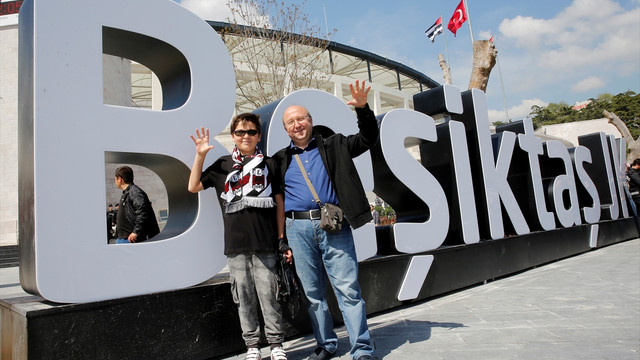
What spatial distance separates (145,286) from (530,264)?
568cm

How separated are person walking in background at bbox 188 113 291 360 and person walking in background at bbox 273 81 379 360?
0.44ft

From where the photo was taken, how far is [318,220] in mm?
2670

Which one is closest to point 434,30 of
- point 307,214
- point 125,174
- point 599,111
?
point 125,174

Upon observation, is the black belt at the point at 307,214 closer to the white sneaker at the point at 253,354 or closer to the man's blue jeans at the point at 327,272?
the man's blue jeans at the point at 327,272

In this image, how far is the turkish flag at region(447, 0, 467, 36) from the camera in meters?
19.5

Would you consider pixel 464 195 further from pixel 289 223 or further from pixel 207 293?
pixel 207 293

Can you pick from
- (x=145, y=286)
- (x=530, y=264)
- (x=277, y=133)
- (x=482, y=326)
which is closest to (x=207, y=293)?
(x=145, y=286)

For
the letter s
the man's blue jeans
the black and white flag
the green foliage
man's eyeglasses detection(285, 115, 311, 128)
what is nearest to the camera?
the man's blue jeans

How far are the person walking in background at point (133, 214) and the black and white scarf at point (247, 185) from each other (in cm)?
156

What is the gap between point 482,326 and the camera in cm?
341

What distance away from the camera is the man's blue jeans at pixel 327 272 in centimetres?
263

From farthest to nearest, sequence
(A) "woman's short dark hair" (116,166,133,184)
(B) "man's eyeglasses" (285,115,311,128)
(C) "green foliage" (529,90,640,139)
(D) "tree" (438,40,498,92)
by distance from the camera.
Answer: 1. (C) "green foliage" (529,90,640,139)
2. (D) "tree" (438,40,498,92)
3. (A) "woman's short dark hair" (116,166,133,184)
4. (B) "man's eyeglasses" (285,115,311,128)

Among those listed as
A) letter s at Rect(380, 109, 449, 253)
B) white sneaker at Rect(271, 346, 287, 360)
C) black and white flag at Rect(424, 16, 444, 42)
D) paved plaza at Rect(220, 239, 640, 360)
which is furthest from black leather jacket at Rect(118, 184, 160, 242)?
black and white flag at Rect(424, 16, 444, 42)

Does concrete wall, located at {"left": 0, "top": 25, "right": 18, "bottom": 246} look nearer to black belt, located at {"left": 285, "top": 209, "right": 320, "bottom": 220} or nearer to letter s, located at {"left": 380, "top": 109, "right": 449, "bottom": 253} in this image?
letter s, located at {"left": 380, "top": 109, "right": 449, "bottom": 253}
